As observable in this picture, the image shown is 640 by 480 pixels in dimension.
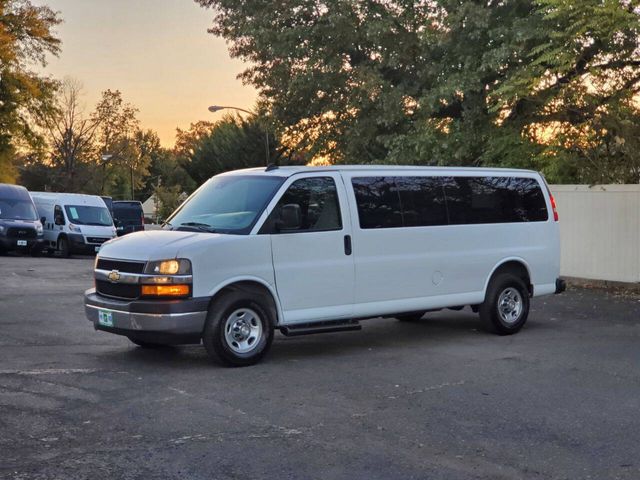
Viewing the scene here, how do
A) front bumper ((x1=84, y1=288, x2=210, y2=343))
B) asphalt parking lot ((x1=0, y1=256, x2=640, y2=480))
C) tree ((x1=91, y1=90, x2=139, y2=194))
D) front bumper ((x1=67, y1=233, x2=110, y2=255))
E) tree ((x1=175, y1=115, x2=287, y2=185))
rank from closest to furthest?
asphalt parking lot ((x1=0, y1=256, x2=640, y2=480)), front bumper ((x1=84, y1=288, x2=210, y2=343)), front bumper ((x1=67, y1=233, x2=110, y2=255)), tree ((x1=175, y1=115, x2=287, y2=185)), tree ((x1=91, y1=90, x2=139, y2=194))

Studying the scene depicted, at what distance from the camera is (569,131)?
705 inches

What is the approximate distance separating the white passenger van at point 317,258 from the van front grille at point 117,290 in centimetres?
1

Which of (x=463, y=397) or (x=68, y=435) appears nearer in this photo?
(x=68, y=435)

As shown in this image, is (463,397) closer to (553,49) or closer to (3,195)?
(553,49)

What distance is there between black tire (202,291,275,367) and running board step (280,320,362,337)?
209 mm

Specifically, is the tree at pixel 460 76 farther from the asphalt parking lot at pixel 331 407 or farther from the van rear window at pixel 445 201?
the asphalt parking lot at pixel 331 407

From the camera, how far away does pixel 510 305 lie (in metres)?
11.1

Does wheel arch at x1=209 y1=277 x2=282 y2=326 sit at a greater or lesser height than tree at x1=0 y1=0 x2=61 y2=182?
lesser

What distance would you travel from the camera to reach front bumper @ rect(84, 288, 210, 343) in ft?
26.6

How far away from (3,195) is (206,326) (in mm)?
21837

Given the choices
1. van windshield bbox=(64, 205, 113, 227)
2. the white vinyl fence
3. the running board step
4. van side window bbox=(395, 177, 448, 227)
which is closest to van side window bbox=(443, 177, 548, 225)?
van side window bbox=(395, 177, 448, 227)

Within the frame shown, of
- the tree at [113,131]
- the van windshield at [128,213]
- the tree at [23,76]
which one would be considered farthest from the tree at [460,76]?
the tree at [113,131]

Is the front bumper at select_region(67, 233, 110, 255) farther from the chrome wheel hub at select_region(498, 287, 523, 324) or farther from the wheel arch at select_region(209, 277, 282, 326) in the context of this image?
the wheel arch at select_region(209, 277, 282, 326)

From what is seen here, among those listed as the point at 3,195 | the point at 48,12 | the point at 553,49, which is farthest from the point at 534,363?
the point at 48,12
